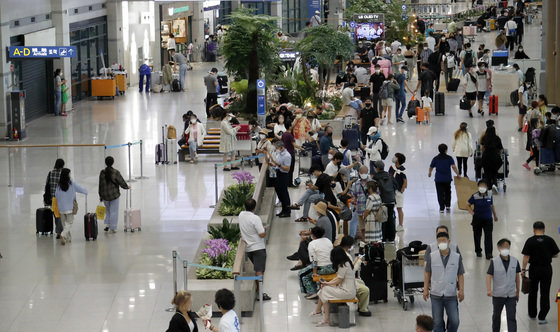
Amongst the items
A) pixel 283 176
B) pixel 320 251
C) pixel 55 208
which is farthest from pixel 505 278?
pixel 55 208

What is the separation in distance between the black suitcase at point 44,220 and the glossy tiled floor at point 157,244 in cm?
28

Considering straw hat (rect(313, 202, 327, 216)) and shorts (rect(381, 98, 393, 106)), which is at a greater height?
shorts (rect(381, 98, 393, 106))

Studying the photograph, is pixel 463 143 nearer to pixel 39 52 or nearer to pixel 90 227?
pixel 90 227

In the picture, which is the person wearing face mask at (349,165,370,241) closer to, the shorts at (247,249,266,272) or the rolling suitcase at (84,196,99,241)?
the shorts at (247,249,266,272)

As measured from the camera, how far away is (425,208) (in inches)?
835

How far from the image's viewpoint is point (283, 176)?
20625mm

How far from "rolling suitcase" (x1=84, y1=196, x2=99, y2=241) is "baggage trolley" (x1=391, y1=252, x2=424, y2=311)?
6354mm

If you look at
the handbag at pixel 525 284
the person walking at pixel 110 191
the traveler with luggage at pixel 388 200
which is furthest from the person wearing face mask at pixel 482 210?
the person walking at pixel 110 191

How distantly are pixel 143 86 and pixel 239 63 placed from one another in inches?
528

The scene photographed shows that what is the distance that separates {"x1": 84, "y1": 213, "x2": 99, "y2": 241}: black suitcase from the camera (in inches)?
747

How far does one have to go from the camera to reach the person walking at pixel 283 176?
20.6 m

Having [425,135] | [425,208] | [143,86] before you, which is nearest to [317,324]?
[425,208]

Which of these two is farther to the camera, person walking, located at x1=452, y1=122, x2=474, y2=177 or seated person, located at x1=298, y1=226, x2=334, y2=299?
person walking, located at x1=452, y1=122, x2=474, y2=177

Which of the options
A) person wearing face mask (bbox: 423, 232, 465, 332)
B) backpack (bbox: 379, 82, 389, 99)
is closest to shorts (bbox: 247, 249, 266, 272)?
person wearing face mask (bbox: 423, 232, 465, 332)
